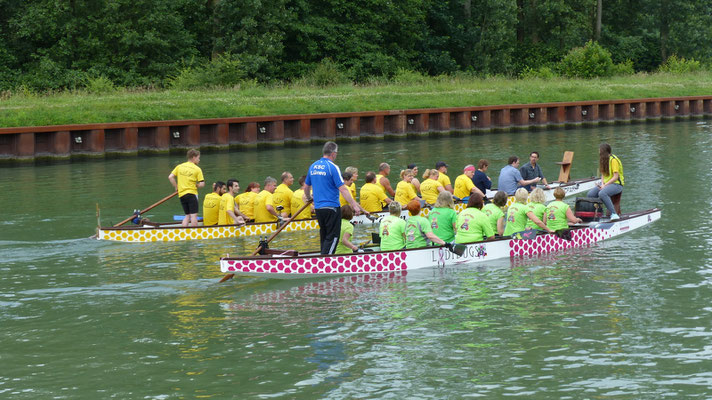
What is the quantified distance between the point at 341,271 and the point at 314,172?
7.05 feet

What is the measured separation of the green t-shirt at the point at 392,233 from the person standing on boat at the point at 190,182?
5.90 m

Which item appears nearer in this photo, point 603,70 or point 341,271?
point 341,271

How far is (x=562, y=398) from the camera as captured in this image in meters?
12.1

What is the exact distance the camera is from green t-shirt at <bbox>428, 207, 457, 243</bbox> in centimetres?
1991

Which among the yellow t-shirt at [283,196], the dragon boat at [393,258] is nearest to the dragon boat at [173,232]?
the yellow t-shirt at [283,196]

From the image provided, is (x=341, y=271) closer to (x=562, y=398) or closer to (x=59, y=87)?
(x=562, y=398)

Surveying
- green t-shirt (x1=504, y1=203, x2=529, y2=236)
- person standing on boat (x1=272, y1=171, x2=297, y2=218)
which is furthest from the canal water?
green t-shirt (x1=504, y1=203, x2=529, y2=236)

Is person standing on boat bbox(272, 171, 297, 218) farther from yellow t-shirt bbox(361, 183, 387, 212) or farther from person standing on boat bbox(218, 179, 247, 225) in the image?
yellow t-shirt bbox(361, 183, 387, 212)

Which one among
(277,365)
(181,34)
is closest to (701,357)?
(277,365)

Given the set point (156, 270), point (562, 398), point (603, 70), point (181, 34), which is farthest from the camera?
point (603, 70)

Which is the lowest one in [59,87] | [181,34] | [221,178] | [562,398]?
[562,398]

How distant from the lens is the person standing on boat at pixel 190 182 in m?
23.3

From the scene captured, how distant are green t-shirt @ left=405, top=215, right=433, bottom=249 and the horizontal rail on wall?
26.9 m

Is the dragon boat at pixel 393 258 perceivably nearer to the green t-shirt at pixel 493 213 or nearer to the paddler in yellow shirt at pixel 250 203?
the green t-shirt at pixel 493 213
